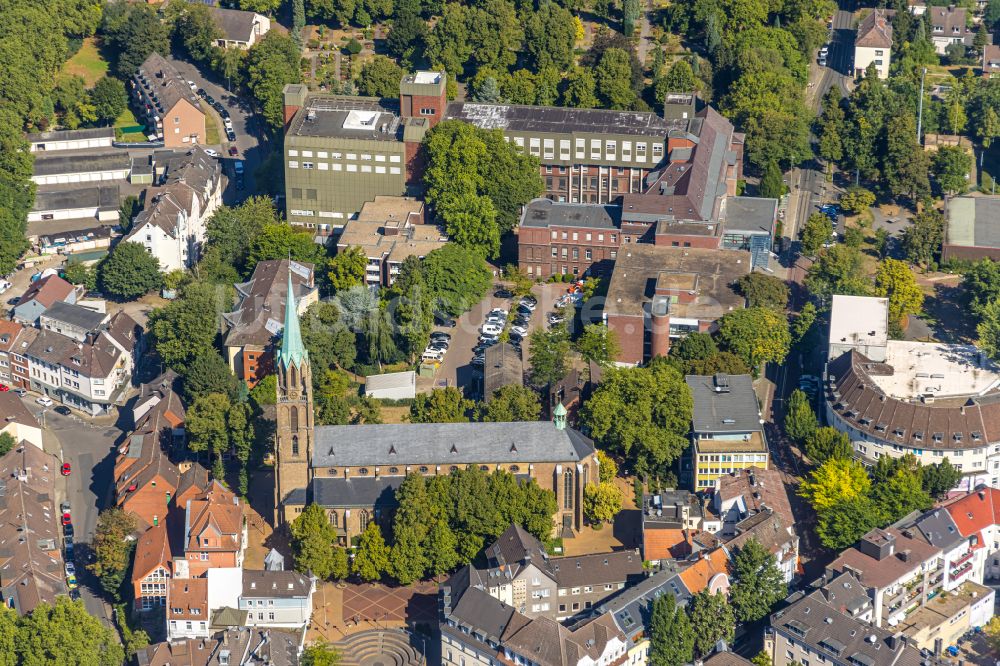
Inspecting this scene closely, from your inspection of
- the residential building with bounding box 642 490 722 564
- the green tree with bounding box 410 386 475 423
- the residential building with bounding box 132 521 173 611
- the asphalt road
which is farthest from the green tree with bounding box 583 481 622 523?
the asphalt road

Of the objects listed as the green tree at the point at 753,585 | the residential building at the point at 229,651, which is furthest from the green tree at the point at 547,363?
the residential building at the point at 229,651

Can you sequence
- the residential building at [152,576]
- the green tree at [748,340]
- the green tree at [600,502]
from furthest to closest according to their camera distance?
the green tree at [748,340], the green tree at [600,502], the residential building at [152,576]

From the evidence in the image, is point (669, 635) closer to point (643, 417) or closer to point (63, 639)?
point (643, 417)

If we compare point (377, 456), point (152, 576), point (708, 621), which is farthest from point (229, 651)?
point (708, 621)

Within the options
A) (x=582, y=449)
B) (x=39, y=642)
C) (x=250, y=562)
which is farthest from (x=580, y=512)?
(x=39, y=642)

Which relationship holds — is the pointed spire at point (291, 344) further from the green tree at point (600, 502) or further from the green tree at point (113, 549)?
the green tree at point (600, 502)

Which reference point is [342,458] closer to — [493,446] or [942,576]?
[493,446]
